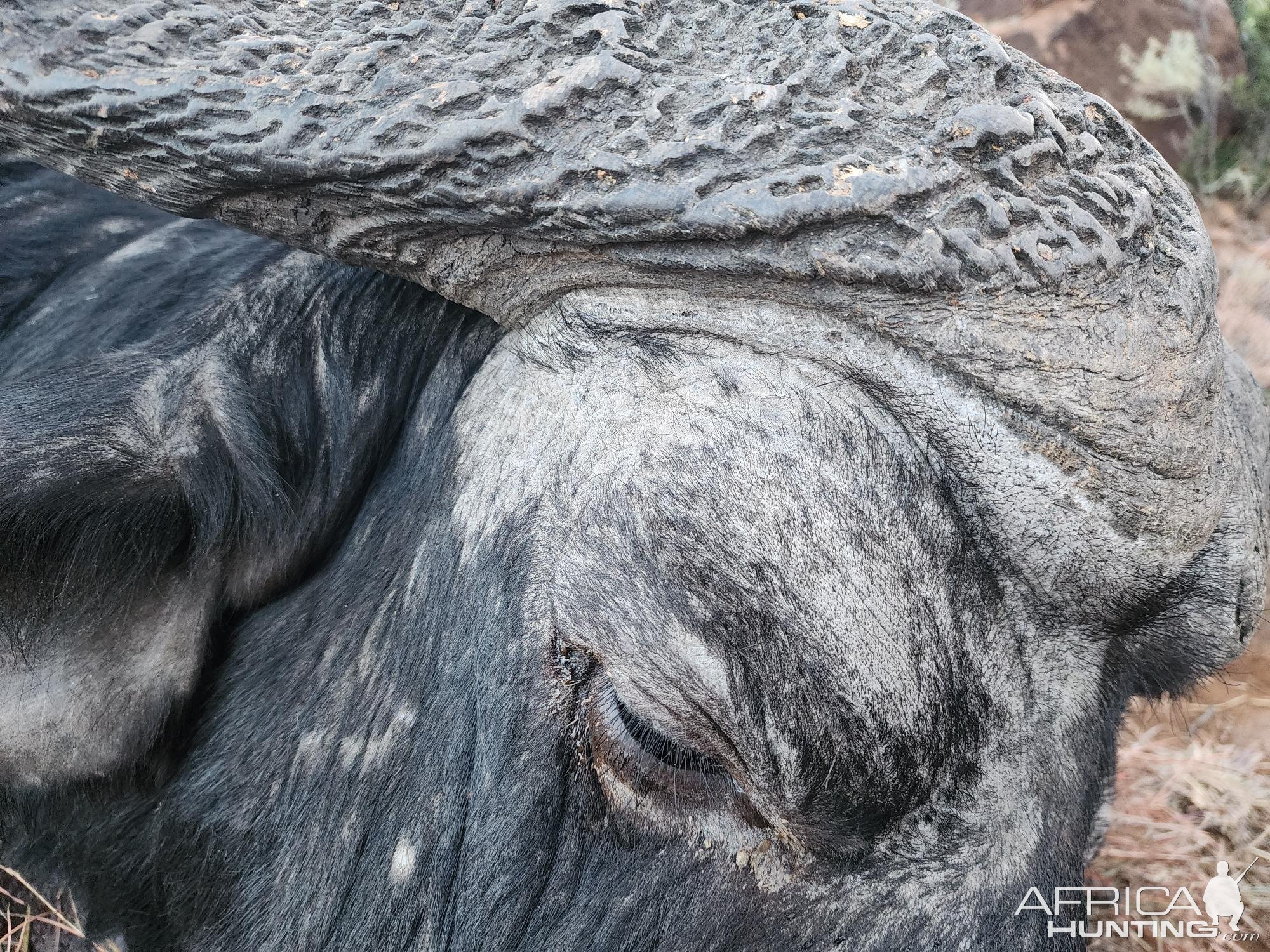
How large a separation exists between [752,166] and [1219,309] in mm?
3494

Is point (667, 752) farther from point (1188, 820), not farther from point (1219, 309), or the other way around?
point (1219, 309)

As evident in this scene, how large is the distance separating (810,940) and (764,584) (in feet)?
1.67

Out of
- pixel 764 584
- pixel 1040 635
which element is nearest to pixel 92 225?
pixel 764 584

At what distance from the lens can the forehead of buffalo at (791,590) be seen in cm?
137

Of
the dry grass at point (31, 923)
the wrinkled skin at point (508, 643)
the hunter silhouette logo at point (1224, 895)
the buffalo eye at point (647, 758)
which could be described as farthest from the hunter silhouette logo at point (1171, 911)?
the dry grass at point (31, 923)

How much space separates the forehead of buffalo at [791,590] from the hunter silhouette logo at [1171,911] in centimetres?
169

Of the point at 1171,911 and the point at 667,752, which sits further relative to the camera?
the point at 1171,911

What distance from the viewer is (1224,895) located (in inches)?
126

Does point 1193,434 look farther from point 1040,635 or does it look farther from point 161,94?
point 161,94

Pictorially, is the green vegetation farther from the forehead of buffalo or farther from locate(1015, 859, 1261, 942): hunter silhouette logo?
the forehead of buffalo

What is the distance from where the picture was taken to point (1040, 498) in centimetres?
136

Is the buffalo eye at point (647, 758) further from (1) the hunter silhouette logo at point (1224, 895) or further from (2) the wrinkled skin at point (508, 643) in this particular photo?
(1) the hunter silhouette logo at point (1224, 895)

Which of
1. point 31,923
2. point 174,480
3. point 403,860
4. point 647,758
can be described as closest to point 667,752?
point 647,758

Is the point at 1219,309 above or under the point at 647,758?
under
